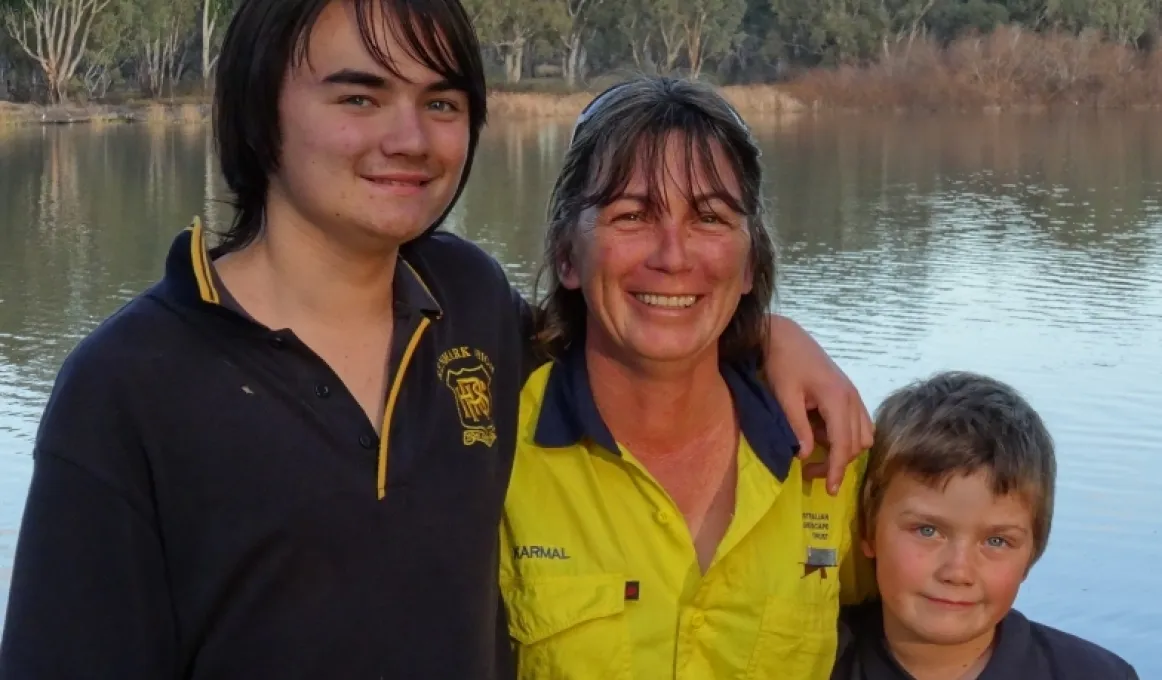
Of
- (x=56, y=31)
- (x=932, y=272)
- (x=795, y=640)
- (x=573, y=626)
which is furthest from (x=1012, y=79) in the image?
(x=573, y=626)

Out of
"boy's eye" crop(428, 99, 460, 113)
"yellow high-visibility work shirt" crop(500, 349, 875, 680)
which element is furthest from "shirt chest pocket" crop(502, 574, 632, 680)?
"boy's eye" crop(428, 99, 460, 113)

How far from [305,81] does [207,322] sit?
0.35 m

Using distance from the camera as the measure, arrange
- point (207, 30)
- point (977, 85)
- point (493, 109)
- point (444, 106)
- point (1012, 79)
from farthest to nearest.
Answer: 1. point (1012, 79)
2. point (977, 85)
3. point (207, 30)
4. point (493, 109)
5. point (444, 106)

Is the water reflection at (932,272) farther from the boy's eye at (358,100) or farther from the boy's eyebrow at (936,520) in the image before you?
the boy's eyebrow at (936,520)

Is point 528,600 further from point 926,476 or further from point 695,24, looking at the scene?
point 695,24

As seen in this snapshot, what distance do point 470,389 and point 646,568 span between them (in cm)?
36

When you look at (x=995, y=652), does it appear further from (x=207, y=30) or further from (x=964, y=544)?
(x=207, y=30)

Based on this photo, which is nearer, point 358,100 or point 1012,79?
point 358,100

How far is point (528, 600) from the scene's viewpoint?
215 centimetres

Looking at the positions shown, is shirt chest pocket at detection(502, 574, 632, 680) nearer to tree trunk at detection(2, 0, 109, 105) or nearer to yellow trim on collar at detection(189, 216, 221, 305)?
yellow trim on collar at detection(189, 216, 221, 305)

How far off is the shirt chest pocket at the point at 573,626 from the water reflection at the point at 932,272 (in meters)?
0.85

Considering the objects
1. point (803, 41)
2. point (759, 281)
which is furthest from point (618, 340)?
point (803, 41)

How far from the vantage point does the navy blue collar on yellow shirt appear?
220 centimetres

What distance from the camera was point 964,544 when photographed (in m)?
2.16
